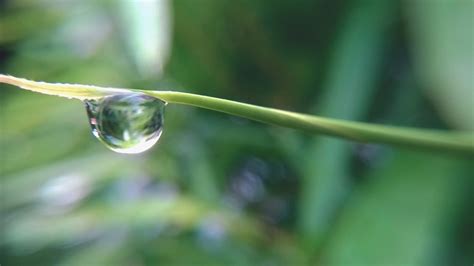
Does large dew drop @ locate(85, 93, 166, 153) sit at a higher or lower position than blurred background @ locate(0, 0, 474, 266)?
higher

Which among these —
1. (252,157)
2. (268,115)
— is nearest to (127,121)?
(268,115)

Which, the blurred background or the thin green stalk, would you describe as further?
the blurred background

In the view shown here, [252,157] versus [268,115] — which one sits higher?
[268,115]

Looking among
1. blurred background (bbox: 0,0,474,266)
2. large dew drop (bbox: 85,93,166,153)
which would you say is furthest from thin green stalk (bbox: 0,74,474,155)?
blurred background (bbox: 0,0,474,266)

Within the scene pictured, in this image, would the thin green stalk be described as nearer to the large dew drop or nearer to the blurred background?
the large dew drop

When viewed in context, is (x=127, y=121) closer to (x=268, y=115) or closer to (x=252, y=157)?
(x=268, y=115)

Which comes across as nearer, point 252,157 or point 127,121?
point 127,121
